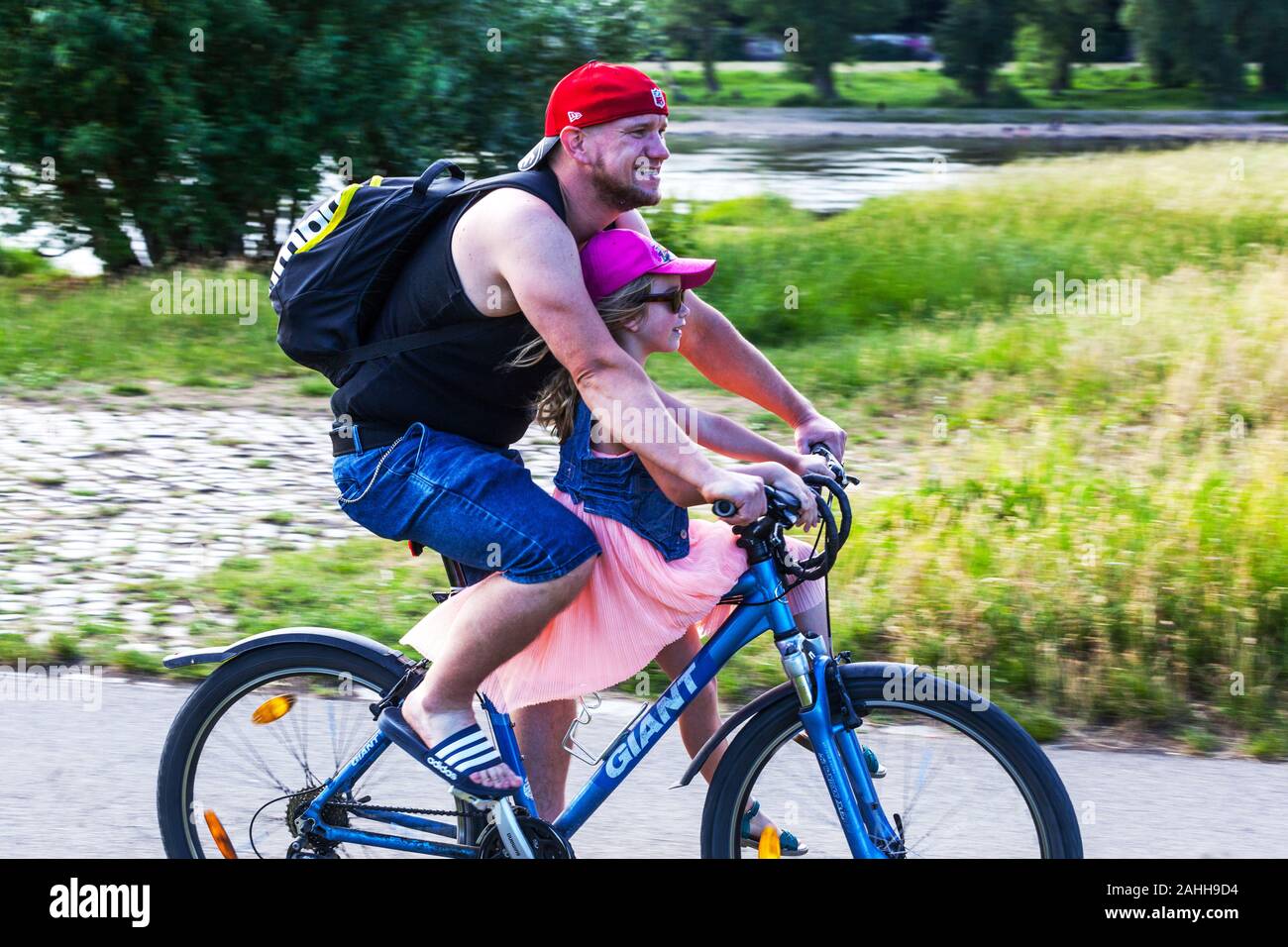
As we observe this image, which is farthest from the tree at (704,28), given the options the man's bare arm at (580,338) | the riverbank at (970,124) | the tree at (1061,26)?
the man's bare arm at (580,338)

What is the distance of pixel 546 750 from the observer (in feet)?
10.4

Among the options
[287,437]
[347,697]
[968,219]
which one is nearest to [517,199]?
[347,697]

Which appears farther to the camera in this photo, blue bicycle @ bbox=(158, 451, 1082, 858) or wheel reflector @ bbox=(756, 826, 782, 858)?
wheel reflector @ bbox=(756, 826, 782, 858)

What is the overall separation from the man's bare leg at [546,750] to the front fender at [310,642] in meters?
0.29

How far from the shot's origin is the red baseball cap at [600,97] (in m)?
2.73

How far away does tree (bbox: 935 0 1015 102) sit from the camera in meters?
49.6

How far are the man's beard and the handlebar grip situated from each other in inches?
23.2

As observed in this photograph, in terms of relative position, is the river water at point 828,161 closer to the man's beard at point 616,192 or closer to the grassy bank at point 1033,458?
the grassy bank at point 1033,458

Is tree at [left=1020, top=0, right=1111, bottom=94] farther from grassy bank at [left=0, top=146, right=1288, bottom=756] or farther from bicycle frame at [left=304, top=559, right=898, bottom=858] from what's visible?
bicycle frame at [left=304, top=559, right=898, bottom=858]

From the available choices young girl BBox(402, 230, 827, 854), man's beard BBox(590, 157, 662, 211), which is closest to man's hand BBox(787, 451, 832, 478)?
young girl BBox(402, 230, 827, 854)

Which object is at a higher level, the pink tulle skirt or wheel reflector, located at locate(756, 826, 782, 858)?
the pink tulle skirt

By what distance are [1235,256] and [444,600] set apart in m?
10.1
